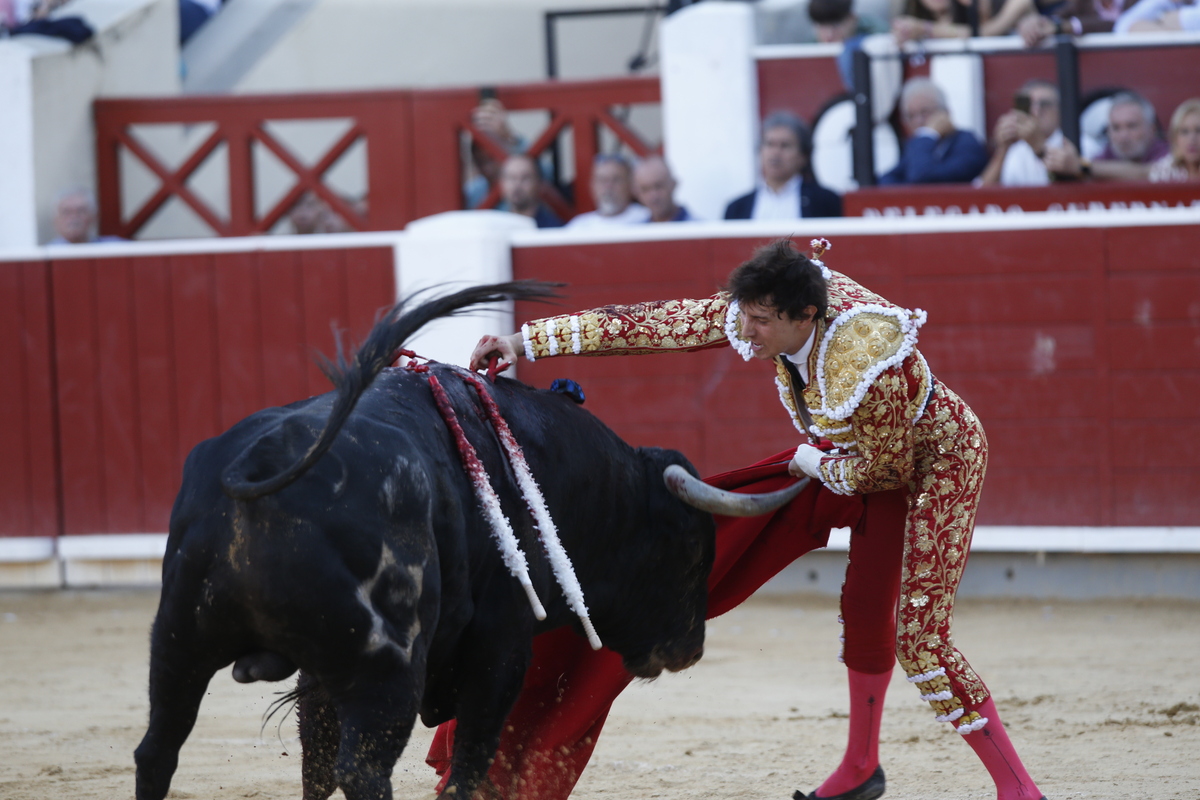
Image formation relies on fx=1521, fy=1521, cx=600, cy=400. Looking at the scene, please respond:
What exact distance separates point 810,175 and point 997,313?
0.95 m

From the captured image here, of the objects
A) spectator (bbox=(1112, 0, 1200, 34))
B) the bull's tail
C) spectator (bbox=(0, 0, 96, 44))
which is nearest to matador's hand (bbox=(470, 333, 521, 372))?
the bull's tail

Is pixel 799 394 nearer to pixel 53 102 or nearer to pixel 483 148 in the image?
pixel 483 148

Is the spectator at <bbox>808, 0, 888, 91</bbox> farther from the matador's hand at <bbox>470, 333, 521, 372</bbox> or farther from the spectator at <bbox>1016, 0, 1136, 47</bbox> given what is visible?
the matador's hand at <bbox>470, 333, 521, 372</bbox>

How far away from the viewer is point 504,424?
255 cm

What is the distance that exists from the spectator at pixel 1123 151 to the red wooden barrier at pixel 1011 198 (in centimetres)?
7

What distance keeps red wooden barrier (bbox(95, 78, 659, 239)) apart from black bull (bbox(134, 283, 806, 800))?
458cm

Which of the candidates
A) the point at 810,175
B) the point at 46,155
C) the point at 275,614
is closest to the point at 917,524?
the point at 275,614

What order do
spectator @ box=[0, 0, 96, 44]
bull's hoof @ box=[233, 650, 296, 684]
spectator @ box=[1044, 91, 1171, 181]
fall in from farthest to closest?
spectator @ box=[0, 0, 96, 44] → spectator @ box=[1044, 91, 1171, 181] → bull's hoof @ box=[233, 650, 296, 684]

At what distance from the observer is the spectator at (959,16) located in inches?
251

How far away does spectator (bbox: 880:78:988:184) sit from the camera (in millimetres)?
5965

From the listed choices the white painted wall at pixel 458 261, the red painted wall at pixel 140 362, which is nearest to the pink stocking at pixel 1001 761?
the white painted wall at pixel 458 261

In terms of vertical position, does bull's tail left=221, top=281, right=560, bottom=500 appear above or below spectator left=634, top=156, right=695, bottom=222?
below

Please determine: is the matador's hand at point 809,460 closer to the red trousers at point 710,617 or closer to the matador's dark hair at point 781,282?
the red trousers at point 710,617

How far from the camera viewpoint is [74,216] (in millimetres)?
6434
